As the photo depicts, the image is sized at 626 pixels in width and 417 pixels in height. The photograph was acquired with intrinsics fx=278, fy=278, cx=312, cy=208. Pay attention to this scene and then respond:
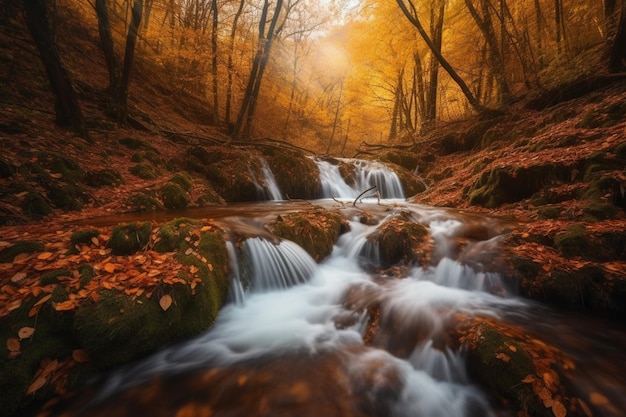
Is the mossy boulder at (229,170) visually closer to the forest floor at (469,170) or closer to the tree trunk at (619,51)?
the forest floor at (469,170)

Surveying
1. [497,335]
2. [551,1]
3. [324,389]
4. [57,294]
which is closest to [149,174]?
[57,294]

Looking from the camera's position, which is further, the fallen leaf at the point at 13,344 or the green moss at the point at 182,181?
the green moss at the point at 182,181

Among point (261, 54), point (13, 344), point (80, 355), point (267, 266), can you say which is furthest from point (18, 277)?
point (261, 54)

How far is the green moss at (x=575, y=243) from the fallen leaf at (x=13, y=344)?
6.32 metres

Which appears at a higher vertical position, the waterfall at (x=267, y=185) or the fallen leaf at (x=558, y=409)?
the waterfall at (x=267, y=185)

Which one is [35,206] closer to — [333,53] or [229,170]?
[229,170]

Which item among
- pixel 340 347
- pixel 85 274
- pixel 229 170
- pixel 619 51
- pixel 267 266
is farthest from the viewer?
pixel 229 170

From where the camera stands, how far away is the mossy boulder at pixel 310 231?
5594 millimetres

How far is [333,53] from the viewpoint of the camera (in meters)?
22.6

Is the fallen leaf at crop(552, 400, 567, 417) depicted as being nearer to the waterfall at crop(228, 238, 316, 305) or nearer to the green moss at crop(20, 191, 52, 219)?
the waterfall at crop(228, 238, 316, 305)

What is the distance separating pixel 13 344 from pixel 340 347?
3.01m

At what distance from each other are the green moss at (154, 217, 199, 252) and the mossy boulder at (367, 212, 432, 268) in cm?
353

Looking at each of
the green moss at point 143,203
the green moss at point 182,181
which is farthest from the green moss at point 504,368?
the green moss at point 182,181

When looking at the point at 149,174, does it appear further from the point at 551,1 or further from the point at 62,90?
the point at 551,1
